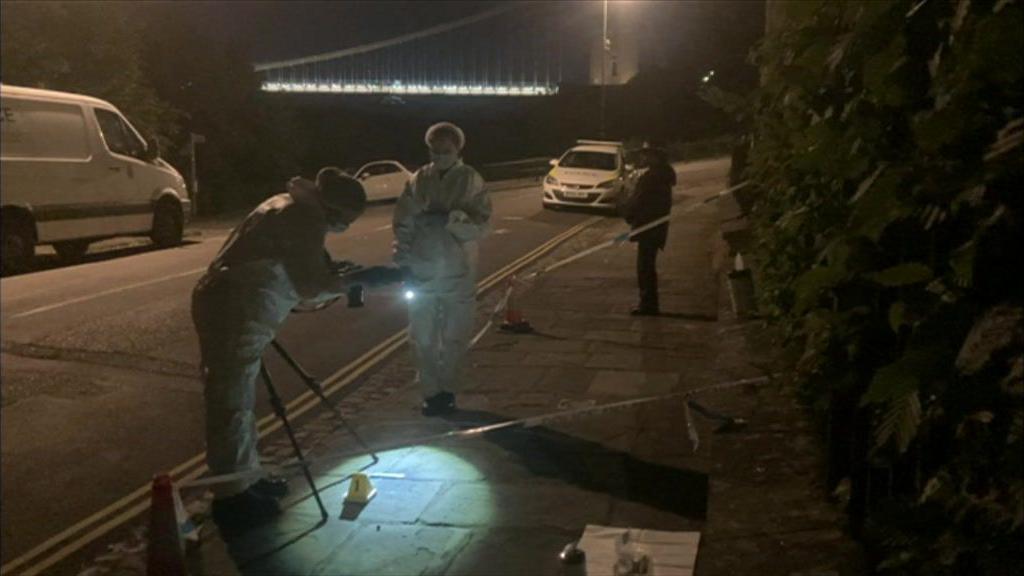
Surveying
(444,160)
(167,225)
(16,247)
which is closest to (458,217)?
(444,160)

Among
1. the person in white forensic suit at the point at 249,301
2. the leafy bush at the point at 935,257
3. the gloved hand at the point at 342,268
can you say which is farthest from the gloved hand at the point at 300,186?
the leafy bush at the point at 935,257

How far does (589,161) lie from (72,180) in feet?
46.5

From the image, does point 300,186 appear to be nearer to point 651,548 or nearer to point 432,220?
point 432,220

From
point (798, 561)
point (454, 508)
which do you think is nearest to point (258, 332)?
point (454, 508)

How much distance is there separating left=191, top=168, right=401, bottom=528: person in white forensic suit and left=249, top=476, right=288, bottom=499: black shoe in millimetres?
79

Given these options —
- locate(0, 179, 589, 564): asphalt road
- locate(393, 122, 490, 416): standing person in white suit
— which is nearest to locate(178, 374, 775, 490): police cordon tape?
locate(393, 122, 490, 416): standing person in white suit

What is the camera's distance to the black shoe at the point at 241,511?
584 centimetres

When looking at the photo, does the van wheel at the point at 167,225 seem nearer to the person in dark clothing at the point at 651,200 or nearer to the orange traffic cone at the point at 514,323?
the orange traffic cone at the point at 514,323

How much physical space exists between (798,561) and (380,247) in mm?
16142

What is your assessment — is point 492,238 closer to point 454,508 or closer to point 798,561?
point 454,508

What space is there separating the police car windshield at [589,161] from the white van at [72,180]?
11.1 meters

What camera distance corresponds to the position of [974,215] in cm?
201

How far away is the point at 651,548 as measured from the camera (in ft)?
17.0

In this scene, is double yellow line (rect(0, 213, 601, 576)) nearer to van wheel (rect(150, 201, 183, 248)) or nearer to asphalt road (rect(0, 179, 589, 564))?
asphalt road (rect(0, 179, 589, 564))
